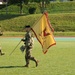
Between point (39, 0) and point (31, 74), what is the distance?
54.0 meters

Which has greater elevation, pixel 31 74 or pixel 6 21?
pixel 31 74

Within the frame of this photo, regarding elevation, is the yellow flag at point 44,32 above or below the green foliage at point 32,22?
above

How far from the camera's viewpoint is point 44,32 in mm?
17516

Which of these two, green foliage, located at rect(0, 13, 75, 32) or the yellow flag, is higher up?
the yellow flag

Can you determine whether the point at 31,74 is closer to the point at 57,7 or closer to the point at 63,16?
the point at 63,16

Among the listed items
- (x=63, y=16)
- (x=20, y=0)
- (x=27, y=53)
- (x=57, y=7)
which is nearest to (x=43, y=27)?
(x=27, y=53)

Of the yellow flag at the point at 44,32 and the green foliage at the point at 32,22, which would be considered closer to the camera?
the yellow flag at the point at 44,32

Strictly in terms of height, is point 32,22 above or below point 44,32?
below

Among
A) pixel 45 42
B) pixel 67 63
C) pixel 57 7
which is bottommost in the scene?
pixel 57 7

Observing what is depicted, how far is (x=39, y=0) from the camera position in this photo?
68.2 metres

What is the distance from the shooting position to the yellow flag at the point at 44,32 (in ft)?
57.2

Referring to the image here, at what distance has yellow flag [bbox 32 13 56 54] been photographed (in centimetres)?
1744

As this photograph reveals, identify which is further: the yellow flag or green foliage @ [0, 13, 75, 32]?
green foliage @ [0, 13, 75, 32]

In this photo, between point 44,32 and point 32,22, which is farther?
point 32,22
